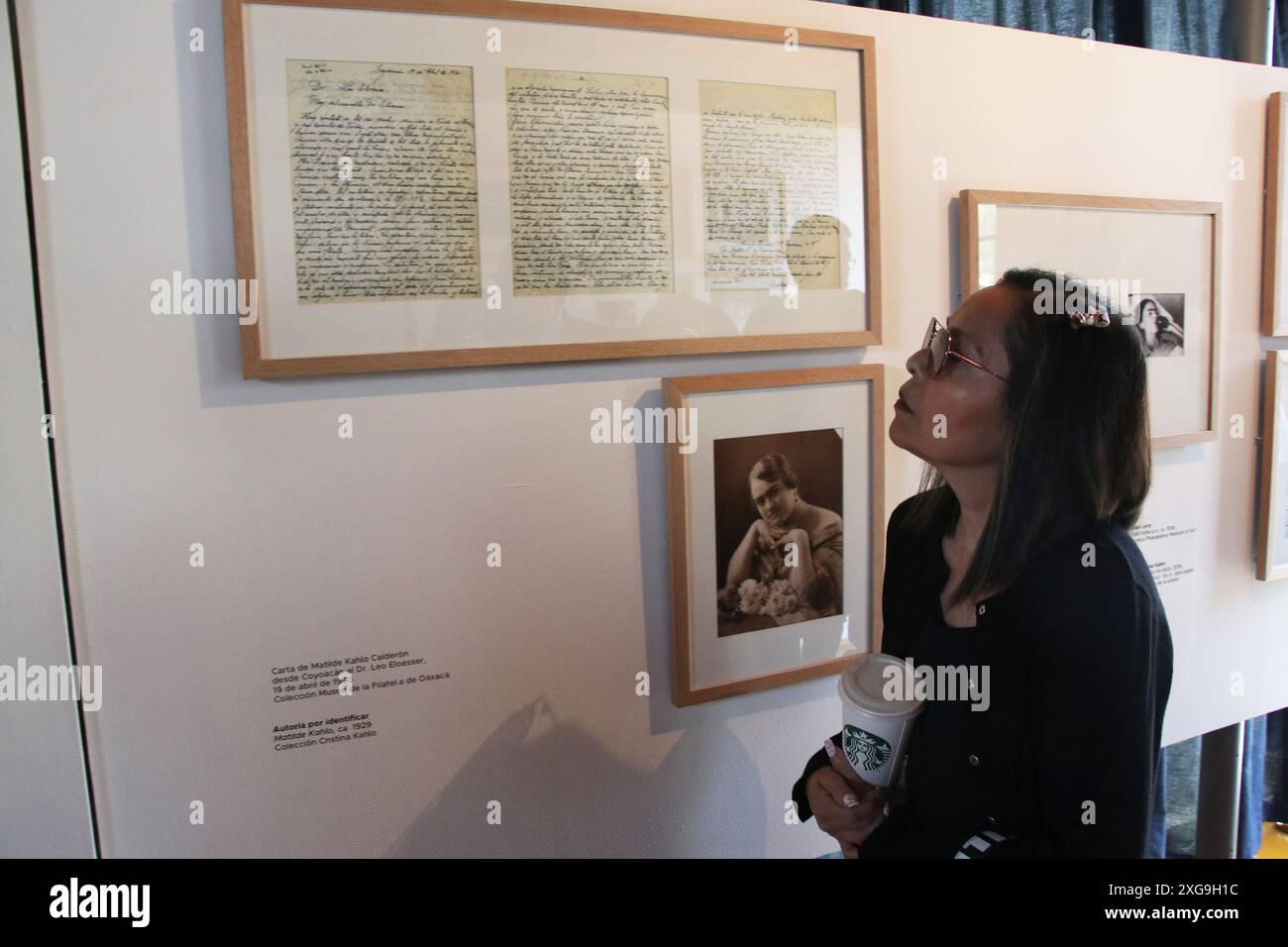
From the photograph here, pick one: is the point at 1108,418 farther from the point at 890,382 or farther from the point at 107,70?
the point at 107,70

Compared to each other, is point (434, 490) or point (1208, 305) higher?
point (1208, 305)

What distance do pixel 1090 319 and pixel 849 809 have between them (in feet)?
2.29

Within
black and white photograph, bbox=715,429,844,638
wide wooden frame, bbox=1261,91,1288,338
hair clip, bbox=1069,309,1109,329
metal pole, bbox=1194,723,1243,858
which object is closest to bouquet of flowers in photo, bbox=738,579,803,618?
black and white photograph, bbox=715,429,844,638

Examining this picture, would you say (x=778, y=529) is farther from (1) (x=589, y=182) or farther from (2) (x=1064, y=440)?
(1) (x=589, y=182)

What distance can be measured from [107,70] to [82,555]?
0.61 meters

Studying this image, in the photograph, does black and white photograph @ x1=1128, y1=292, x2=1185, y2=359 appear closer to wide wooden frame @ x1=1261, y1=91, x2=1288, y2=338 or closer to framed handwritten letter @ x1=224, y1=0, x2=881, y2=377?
wide wooden frame @ x1=1261, y1=91, x2=1288, y2=338

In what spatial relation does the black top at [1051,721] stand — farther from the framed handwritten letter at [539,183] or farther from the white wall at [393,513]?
the framed handwritten letter at [539,183]

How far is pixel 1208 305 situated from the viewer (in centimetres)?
175

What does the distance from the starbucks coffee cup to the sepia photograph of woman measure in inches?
1.3

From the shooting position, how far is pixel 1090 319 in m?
1.03

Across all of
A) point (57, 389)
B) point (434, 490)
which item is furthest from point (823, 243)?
point (57, 389)

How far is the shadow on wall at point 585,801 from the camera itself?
49.4 inches

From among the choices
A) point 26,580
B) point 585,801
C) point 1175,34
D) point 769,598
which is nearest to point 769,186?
point 769,598

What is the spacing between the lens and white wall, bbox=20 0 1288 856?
3.37ft
